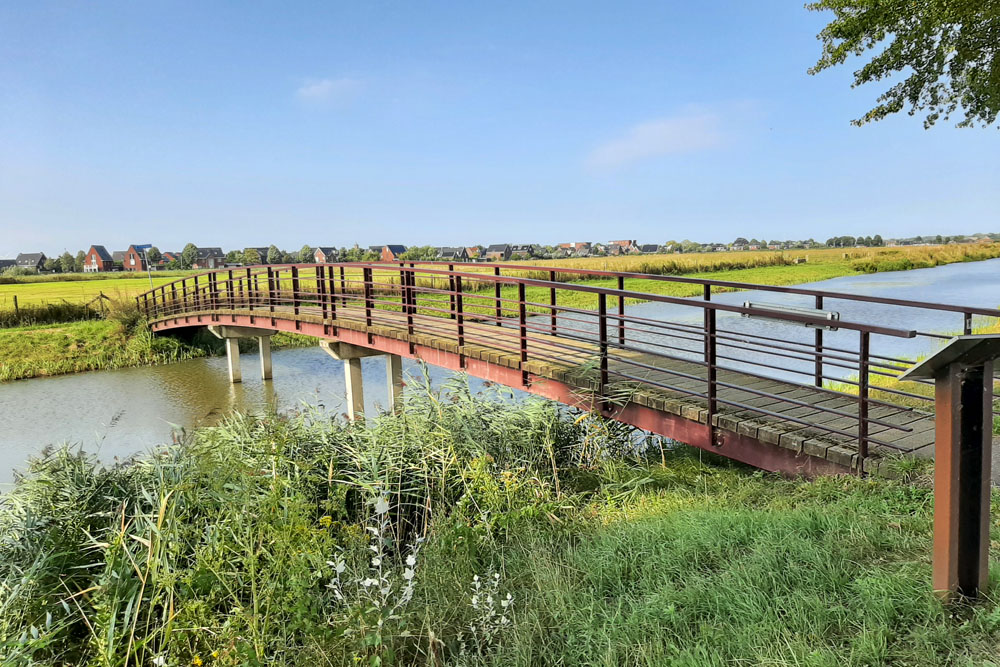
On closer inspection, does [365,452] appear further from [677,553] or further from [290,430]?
[677,553]

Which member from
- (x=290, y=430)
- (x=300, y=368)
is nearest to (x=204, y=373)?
(x=300, y=368)

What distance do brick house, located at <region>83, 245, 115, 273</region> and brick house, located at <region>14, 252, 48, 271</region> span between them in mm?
5357

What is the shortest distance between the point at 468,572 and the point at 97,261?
368 feet

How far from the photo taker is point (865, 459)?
4.57m

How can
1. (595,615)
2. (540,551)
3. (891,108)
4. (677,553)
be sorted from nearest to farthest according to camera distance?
(595,615), (677,553), (540,551), (891,108)

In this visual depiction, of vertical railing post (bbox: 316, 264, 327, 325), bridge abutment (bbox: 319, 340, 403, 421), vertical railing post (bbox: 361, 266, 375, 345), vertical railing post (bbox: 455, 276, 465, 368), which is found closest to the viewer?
vertical railing post (bbox: 455, 276, 465, 368)

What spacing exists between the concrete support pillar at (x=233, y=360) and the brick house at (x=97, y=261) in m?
93.4

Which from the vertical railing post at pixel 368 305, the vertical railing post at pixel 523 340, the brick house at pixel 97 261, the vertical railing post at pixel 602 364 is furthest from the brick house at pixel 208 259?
the vertical railing post at pixel 602 364

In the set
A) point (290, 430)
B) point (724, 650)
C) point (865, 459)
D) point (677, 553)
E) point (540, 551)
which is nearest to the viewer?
point (724, 650)

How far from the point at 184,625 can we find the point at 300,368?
18.5 metres

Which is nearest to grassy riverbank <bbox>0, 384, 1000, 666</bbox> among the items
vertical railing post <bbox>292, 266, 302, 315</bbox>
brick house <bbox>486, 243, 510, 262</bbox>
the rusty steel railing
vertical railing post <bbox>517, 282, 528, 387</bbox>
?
the rusty steel railing

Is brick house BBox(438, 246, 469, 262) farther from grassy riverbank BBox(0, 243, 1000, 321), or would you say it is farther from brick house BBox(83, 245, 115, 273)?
brick house BBox(83, 245, 115, 273)

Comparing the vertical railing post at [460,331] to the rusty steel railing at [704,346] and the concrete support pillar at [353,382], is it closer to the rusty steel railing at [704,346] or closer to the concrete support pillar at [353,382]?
the rusty steel railing at [704,346]

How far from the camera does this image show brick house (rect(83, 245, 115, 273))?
9688 centimetres
